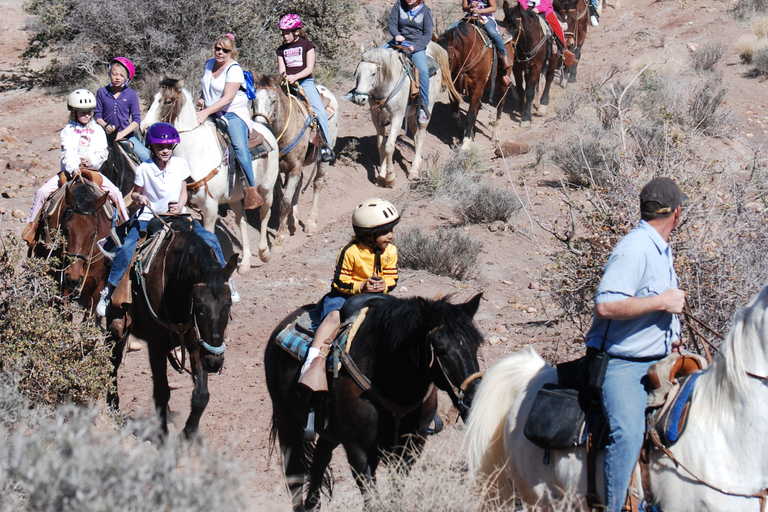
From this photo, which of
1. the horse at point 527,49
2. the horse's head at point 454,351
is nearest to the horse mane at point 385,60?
the horse at point 527,49

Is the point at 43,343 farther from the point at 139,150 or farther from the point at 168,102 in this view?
the point at 139,150

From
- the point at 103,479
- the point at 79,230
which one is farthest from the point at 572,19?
the point at 103,479

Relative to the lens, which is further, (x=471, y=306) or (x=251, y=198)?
(x=251, y=198)

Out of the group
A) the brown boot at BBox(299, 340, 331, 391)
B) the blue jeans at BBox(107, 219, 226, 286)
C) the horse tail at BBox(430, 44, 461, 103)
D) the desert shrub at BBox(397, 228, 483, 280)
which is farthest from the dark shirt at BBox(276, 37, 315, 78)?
the brown boot at BBox(299, 340, 331, 391)

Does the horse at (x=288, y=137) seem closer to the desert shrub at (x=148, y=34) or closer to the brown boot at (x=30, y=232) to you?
the desert shrub at (x=148, y=34)

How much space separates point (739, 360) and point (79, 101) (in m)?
7.24

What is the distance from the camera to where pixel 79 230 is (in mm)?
7414

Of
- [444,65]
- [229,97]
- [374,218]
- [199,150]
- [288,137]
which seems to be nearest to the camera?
[374,218]

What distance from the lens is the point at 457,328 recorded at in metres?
4.22

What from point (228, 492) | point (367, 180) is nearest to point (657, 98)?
point (367, 180)

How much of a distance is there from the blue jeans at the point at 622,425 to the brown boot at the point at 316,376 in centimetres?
176

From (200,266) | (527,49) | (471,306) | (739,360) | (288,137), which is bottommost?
(288,137)

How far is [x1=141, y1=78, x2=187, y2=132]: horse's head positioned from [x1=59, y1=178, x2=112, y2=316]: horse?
1828 millimetres

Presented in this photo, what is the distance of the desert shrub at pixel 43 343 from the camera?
19.3ft
